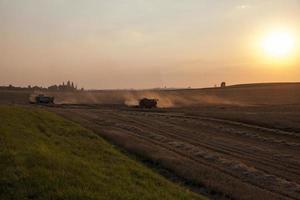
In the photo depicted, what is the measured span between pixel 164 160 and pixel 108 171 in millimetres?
5958

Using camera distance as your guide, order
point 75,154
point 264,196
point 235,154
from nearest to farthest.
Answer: point 264,196 → point 75,154 → point 235,154

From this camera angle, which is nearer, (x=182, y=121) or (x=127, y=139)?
(x=127, y=139)

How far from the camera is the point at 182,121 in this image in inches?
1850

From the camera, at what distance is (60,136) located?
87.9 ft

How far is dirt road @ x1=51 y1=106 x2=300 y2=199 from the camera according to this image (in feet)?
56.8

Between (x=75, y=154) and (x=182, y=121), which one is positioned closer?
(x=75, y=154)

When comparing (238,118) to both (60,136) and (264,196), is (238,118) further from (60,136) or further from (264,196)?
(264,196)

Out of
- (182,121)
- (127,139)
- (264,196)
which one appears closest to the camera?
(264,196)

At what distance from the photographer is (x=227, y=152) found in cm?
2622

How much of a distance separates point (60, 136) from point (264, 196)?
13.7 meters

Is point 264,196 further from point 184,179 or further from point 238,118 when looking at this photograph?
point 238,118

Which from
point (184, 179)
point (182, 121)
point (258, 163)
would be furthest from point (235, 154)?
point (182, 121)

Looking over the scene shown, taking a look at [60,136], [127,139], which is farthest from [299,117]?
[60,136]

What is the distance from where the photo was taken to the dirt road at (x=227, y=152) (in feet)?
56.8
